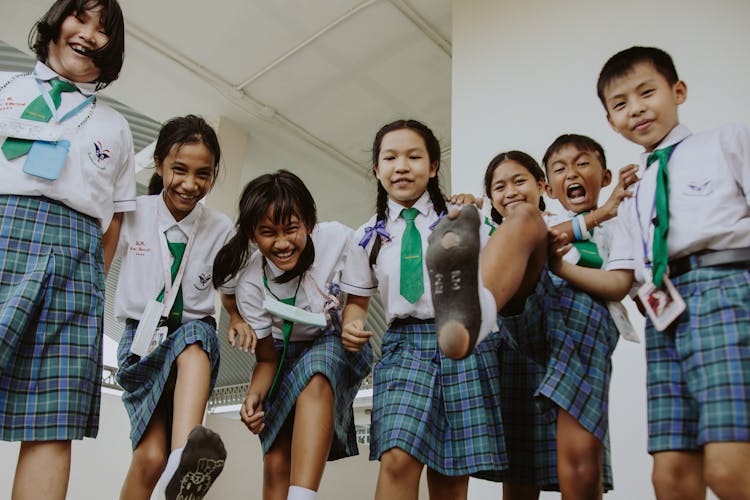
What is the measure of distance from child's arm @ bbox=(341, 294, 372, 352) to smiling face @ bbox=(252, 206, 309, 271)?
217 mm

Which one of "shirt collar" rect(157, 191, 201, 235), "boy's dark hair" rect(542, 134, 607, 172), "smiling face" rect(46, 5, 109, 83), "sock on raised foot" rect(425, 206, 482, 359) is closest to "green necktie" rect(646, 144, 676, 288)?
"sock on raised foot" rect(425, 206, 482, 359)

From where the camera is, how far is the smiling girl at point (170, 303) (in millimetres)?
1787

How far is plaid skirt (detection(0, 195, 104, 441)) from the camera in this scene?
4.64 ft

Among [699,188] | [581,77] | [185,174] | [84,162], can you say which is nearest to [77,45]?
[84,162]

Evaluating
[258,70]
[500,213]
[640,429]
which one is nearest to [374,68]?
[258,70]

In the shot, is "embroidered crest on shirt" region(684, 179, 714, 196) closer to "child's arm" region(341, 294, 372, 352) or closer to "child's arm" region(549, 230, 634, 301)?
"child's arm" region(549, 230, 634, 301)

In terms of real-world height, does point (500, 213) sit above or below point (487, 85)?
below

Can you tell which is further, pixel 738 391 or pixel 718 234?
pixel 718 234

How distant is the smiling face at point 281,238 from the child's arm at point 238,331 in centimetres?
21

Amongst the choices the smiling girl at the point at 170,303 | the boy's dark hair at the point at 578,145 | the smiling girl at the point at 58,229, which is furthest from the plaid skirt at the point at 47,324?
the boy's dark hair at the point at 578,145

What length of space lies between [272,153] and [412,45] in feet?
5.75

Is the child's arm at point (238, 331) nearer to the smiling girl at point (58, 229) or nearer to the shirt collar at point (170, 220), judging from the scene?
the shirt collar at point (170, 220)

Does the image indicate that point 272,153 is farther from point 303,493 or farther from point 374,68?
point 303,493

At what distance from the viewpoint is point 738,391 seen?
1229mm
